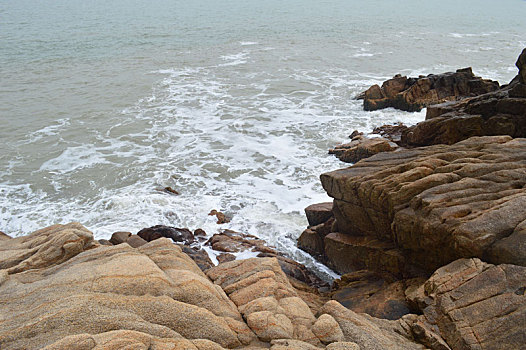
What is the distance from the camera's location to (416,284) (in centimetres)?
941

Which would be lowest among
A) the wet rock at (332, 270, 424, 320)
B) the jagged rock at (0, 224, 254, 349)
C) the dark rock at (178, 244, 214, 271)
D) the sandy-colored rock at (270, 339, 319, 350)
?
the dark rock at (178, 244, 214, 271)

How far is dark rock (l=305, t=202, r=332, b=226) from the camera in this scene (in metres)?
14.4

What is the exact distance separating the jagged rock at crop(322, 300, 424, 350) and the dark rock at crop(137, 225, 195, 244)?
7.38m

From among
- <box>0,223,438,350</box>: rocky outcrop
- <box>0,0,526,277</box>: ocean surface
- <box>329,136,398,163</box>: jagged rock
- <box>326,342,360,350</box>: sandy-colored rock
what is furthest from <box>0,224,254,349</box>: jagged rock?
<box>329,136,398,163</box>: jagged rock

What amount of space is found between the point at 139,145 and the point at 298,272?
13.8 metres

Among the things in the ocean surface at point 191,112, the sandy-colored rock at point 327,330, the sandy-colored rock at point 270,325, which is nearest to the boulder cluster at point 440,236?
the sandy-colored rock at point 327,330

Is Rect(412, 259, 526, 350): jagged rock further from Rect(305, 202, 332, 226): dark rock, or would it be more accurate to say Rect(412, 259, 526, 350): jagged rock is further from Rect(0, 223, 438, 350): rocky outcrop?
Rect(305, 202, 332, 226): dark rock

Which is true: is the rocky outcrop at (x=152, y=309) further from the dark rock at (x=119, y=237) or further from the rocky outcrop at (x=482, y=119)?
the rocky outcrop at (x=482, y=119)

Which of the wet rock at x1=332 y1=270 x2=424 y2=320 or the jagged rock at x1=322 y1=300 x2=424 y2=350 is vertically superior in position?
the jagged rock at x1=322 y1=300 x2=424 y2=350

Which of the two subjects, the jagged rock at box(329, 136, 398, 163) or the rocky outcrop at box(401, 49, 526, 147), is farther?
the jagged rock at box(329, 136, 398, 163)

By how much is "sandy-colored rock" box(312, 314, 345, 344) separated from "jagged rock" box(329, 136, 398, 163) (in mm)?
12737

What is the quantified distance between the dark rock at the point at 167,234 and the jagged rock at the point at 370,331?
738 centimetres

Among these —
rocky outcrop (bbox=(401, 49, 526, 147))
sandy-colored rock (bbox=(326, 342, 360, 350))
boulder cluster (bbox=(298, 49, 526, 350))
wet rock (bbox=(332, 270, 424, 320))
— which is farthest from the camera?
rocky outcrop (bbox=(401, 49, 526, 147))

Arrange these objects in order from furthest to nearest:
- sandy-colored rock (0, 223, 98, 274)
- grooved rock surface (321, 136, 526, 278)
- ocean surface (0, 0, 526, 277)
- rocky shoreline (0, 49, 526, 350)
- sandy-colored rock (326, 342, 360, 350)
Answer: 1. ocean surface (0, 0, 526, 277)
2. grooved rock surface (321, 136, 526, 278)
3. sandy-colored rock (0, 223, 98, 274)
4. sandy-colored rock (326, 342, 360, 350)
5. rocky shoreline (0, 49, 526, 350)
